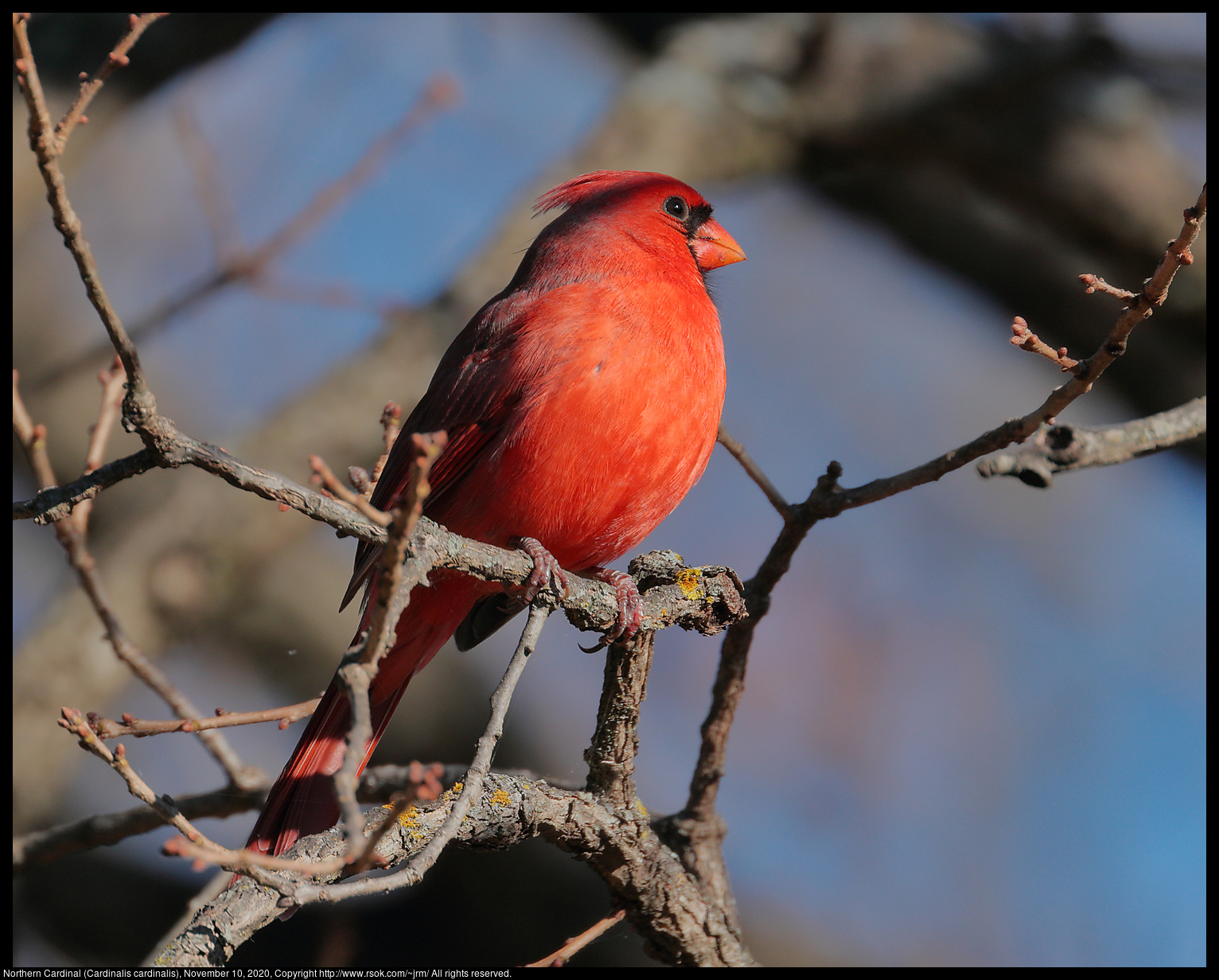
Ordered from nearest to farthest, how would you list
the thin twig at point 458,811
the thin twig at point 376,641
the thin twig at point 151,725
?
the thin twig at point 376,641 → the thin twig at point 458,811 → the thin twig at point 151,725

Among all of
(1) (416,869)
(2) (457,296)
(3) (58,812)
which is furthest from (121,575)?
(1) (416,869)

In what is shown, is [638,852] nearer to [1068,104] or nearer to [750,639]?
[750,639]

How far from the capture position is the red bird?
8.55 ft

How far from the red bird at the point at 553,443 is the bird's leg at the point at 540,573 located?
0.01 m

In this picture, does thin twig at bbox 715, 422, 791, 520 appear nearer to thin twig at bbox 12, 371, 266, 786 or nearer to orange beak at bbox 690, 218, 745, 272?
orange beak at bbox 690, 218, 745, 272

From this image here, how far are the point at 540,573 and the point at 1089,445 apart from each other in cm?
153

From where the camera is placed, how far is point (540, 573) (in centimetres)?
229

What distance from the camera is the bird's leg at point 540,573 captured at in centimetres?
224

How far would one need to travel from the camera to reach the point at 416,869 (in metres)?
1.42

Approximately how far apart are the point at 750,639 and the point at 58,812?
13.1ft

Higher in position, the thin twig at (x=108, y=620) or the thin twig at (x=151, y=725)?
the thin twig at (x=108, y=620)

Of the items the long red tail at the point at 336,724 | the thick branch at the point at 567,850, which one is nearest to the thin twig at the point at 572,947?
the thick branch at the point at 567,850

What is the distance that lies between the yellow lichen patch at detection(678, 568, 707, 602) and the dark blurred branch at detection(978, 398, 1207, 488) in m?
0.71

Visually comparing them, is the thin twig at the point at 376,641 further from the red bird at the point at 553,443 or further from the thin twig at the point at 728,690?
the thin twig at the point at 728,690
